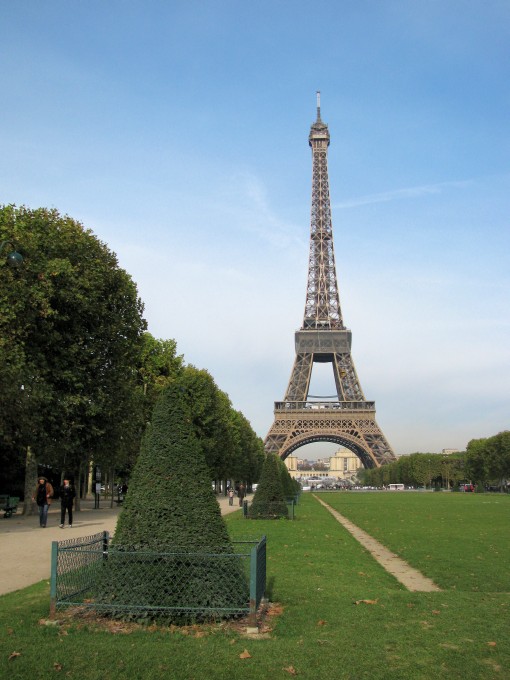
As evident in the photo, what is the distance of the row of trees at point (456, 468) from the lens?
279 feet

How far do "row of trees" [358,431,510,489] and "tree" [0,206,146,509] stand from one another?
208 feet

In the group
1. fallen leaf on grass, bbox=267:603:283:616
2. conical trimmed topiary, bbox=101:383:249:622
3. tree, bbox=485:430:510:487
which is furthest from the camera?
tree, bbox=485:430:510:487

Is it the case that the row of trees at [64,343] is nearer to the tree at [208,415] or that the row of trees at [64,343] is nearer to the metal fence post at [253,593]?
the tree at [208,415]

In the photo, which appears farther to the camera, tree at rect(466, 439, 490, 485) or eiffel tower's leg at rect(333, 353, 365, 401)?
eiffel tower's leg at rect(333, 353, 365, 401)

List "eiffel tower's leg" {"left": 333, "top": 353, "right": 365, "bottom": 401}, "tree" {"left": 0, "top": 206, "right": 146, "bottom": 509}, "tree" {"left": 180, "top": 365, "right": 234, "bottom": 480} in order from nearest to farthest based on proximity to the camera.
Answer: "tree" {"left": 0, "top": 206, "right": 146, "bottom": 509} → "tree" {"left": 180, "top": 365, "right": 234, "bottom": 480} → "eiffel tower's leg" {"left": 333, "top": 353, "right": 365, "bottom": 401}

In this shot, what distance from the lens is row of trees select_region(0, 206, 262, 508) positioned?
1070 inches

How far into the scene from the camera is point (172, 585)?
8.89 metres

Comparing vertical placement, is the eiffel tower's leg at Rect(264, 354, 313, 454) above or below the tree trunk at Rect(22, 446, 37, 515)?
above

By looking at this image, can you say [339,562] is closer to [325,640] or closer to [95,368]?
[325,640]

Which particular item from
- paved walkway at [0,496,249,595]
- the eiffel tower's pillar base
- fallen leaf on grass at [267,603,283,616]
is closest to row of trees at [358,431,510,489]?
the eiffel tower's pillar base

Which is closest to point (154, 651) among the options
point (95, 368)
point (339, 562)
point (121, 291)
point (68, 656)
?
point (68, 656)

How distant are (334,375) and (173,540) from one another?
109877mm

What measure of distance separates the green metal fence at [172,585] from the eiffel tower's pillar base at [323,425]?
9809cm

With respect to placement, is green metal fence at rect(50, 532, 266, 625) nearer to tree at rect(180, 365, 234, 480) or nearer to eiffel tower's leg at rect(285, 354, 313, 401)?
tree at rect(180, 365, 234, 480)
